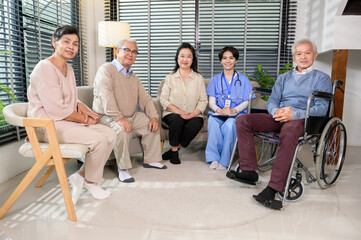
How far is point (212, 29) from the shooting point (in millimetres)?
4250

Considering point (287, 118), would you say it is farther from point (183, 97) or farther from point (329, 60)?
point (329, 60)

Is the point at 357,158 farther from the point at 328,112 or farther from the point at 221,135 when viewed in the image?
the point at 221,135

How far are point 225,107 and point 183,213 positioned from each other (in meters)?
1.36

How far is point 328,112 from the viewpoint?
7.71 ft

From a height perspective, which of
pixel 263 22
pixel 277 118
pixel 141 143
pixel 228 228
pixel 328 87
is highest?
pixel 263 22

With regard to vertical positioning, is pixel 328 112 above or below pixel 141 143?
above

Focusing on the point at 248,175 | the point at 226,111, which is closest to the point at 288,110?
the point at 248,175

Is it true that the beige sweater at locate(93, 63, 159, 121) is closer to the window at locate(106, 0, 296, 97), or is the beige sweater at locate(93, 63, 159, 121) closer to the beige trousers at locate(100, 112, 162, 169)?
the beige trousers at locate(100, 112, 162, 169)

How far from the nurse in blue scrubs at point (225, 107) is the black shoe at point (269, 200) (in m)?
0.83

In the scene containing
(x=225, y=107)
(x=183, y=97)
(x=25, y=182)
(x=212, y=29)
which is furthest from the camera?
(x=212, y=29)

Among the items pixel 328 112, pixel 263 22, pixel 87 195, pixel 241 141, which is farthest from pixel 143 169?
pixel 263 22

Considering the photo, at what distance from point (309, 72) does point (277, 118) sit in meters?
0.48

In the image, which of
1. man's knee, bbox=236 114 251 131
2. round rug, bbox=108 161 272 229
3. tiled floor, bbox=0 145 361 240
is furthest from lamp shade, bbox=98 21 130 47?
man's knee, bbox=236 114 251 131

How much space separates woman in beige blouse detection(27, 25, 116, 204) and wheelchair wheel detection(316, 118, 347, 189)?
4.83 ft
